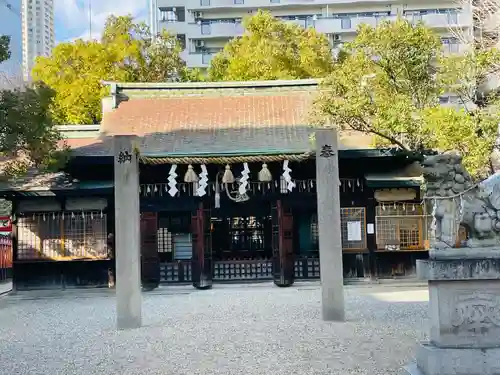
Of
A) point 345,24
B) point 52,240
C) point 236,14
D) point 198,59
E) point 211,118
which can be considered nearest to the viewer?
point 52,240

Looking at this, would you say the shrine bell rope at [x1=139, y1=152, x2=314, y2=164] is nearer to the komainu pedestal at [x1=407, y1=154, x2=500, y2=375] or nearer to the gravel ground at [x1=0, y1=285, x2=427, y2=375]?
the gravel ground at [x1=0, y1=285, x2=427, y2=375]

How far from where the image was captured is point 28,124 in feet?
43.2

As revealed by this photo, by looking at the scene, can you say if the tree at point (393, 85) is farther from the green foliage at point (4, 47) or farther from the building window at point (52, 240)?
the building window at point (52, 240)

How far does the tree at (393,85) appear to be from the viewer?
43.7 ft

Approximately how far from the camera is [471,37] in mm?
16031

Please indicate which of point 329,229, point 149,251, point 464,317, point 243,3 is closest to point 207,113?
point 149,251

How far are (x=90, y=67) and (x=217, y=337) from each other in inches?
724

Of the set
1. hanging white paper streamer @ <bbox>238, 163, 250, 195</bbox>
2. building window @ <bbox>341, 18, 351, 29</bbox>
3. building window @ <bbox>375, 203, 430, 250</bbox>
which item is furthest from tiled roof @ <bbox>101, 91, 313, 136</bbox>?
building window @ <bbox>341, 18, 351, 29</bbox>

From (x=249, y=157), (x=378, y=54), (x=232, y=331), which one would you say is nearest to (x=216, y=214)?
(x=249, y=157)

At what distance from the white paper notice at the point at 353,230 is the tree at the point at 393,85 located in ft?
12.0

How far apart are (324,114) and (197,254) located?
5.84 meters

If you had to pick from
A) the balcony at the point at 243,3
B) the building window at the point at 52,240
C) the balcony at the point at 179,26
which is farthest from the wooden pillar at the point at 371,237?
the balcony at the point at 179,26

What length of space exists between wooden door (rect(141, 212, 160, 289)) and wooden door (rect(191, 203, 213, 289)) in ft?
3.66

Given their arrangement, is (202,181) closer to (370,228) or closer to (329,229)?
(370,228)
